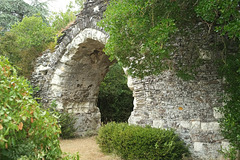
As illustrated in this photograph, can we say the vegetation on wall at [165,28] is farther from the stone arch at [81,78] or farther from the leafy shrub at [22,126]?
the stone arch at [81,78]

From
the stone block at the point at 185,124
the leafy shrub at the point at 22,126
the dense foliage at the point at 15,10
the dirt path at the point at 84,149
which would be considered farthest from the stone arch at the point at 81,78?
the dense foliage at the point at 15,10

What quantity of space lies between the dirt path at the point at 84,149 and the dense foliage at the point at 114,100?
102 inches

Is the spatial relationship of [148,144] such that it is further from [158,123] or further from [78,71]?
[78,71]

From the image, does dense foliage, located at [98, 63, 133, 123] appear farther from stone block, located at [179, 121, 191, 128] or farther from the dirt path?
stone block, located at [179, 121, 191, 128]

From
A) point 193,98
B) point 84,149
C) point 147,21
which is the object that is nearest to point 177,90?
point 193,98

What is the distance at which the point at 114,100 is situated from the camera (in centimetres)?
1038

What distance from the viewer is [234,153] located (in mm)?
3771

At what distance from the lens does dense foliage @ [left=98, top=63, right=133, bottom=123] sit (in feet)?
33.4

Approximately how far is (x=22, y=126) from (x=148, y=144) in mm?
3192

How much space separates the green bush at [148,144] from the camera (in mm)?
4202

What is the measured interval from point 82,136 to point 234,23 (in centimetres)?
655

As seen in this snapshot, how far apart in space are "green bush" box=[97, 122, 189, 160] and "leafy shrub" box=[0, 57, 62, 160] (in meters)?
2.88

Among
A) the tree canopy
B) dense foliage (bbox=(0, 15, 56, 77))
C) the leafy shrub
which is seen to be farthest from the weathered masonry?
the leafy shrub

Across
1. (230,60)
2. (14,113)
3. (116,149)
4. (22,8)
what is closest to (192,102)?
(230,60)
